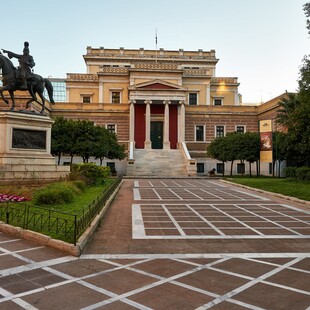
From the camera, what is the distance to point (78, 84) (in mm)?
54250

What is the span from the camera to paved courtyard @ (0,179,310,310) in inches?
200

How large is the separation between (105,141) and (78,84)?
22.7 meters

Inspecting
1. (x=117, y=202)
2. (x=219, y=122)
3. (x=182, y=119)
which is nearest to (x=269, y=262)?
(x=117, y=202)

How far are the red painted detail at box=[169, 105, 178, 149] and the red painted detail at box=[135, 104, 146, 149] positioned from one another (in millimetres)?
3821

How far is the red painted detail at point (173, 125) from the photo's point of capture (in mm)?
47406

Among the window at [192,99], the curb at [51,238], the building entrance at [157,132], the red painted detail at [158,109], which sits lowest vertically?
the curb at [51,238]

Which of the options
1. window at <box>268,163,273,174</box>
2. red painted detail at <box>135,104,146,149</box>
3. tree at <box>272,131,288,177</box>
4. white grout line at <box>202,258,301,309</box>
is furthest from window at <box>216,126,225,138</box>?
white grout line at <box>202,258,301,309</box>

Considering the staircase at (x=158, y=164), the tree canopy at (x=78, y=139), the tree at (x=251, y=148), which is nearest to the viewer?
the tree canopy at (x=78, y=139)

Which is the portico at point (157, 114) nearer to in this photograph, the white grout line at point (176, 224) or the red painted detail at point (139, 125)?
the red painted detail at point (139, 125)

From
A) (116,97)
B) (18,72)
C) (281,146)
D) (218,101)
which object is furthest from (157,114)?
(18,72)

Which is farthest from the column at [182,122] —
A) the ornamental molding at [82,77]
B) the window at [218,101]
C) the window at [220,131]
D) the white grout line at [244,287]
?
the white grout line at [244,287]

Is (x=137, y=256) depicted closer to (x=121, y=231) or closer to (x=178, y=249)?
(x=178, y=249)

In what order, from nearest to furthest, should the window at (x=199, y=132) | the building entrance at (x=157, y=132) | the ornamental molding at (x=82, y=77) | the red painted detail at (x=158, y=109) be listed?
the red painted detail at (x=158, y=109) < the building entrance at (x=157, y=132) < the window at (x=199, y=132) < the ornamental molding at (x=82, y=77)

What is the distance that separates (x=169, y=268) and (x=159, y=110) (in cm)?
4213
